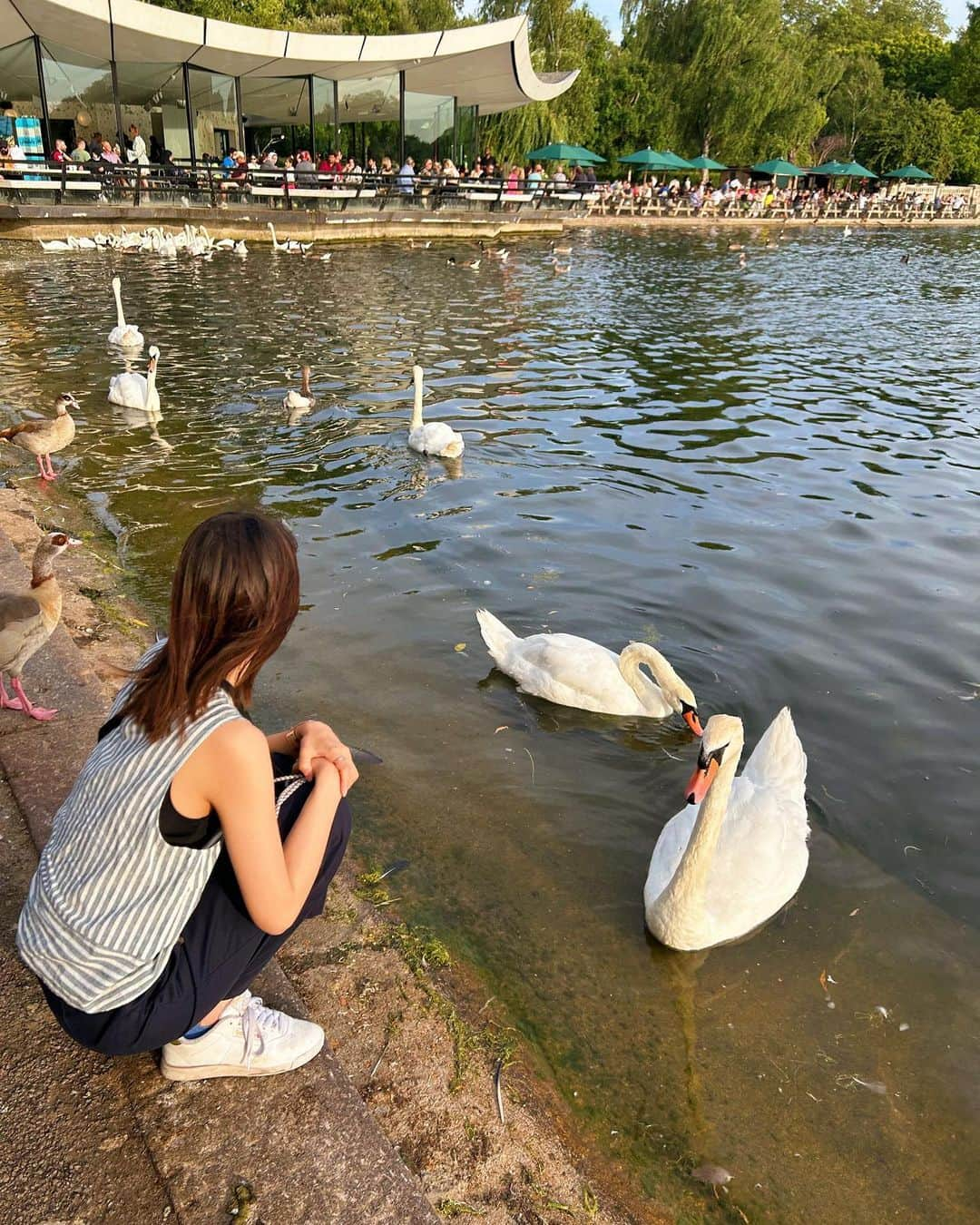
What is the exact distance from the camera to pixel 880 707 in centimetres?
538

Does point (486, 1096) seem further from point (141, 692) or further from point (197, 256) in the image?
point (197, 256)

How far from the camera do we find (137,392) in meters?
10.5

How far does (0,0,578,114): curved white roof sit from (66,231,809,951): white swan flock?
93.7 feet

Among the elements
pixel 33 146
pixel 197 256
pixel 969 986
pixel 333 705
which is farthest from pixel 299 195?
pixel 969 986

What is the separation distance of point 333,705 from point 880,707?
3304 millimetres

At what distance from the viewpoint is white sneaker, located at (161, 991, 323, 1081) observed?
220 centimetres

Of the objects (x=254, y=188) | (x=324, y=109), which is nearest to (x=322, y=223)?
(x=254, y=188)

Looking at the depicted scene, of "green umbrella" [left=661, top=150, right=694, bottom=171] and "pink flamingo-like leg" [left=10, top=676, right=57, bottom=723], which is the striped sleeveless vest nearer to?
"pink flamingo-like leg" [left=10, top=676, right=57, bottom=723]

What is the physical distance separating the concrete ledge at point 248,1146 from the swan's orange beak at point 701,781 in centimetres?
186

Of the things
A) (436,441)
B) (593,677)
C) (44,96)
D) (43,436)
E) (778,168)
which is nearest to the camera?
(593,677)

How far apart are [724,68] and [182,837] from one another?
5781 cm

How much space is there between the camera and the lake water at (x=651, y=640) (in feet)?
10.1

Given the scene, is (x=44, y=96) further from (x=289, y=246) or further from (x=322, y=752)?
(x=322, y=752)

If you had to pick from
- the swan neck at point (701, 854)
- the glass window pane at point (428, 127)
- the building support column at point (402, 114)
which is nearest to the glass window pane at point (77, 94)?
the building support column at point (402, 114)
